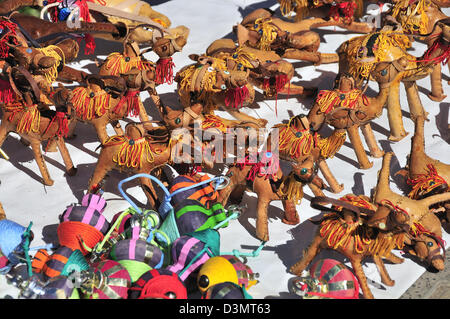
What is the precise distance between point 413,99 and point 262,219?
162cm

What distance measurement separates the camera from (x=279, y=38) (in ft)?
15.0

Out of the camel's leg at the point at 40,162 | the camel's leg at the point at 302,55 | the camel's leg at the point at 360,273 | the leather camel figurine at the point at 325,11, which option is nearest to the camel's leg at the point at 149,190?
the camel's leg at the point at 40,162

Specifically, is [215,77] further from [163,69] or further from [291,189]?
[291,189]

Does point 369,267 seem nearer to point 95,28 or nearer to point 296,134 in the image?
point 296,134

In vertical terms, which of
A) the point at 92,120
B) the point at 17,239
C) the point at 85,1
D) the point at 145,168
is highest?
the point at 85,1

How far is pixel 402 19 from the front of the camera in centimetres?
461

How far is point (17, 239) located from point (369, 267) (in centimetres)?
177

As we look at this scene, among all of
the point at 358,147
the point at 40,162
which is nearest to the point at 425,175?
the point at 358,147

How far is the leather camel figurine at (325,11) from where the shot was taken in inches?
196

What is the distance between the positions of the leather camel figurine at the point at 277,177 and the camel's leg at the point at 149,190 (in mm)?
380

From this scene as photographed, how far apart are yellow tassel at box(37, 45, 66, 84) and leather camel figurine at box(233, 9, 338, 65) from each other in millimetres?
1243

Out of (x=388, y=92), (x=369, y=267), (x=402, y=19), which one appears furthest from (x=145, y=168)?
(x=402, y=19)
